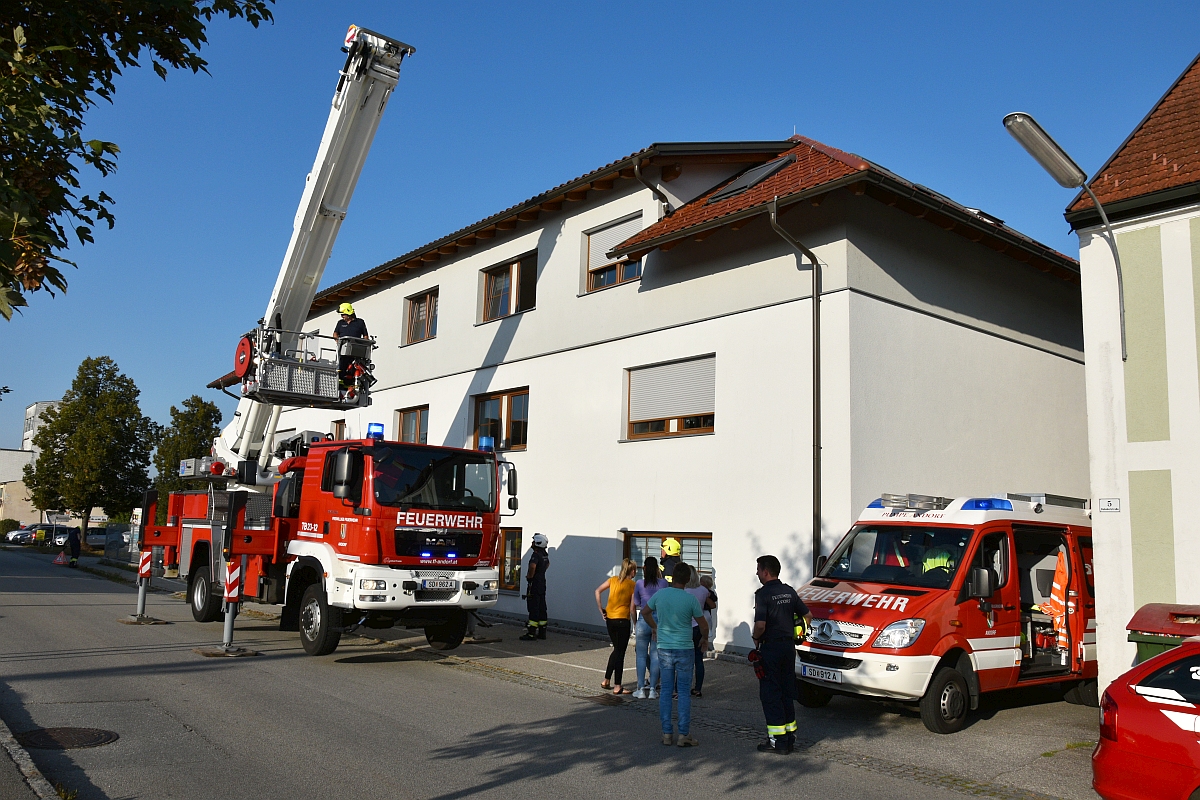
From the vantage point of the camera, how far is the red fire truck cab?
11.5 m

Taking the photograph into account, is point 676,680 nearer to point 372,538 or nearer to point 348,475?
point 372,538

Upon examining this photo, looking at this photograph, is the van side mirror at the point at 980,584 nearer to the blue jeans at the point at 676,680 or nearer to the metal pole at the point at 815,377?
the blue jeans at the point at 676,680

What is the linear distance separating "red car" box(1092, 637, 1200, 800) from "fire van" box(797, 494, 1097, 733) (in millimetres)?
3025

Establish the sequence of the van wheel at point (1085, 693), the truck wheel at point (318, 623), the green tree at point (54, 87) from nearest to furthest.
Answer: the green tree at point (54, 87) < the van wheel at point (1085, 693) < the truck wheel at point (318, 623)

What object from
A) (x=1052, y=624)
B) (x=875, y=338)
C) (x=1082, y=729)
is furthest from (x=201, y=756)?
(x=875, y=338)

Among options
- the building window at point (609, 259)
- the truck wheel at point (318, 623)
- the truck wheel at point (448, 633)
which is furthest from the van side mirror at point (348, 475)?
the building window at point (609, 259)

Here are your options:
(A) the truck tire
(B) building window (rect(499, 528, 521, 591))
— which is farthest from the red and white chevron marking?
(B) building window (rect(499, 528, 521, 591))

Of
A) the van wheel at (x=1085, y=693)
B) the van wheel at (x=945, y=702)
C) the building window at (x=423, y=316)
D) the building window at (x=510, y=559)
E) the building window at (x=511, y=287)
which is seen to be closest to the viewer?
the van wheel at (x=945, y=702)

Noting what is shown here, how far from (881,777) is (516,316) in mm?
13147

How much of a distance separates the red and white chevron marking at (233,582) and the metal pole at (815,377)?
7.91 metres

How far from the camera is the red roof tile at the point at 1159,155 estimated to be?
952cm

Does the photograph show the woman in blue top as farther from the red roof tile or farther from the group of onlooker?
the red roof tile

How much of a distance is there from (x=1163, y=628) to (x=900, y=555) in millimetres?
2926

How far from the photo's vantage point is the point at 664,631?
7820 millimetres
